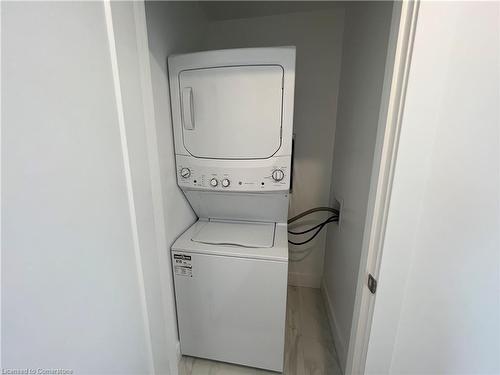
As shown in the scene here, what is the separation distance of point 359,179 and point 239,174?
2.34 ft

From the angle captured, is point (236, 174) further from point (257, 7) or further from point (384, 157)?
point (257, 7)

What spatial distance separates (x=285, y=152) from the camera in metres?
1.35

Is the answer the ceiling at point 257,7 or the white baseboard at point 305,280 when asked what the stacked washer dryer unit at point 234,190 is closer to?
the ceiling at point 257,7

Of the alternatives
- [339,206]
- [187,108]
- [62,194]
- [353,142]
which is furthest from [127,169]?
[339,206]

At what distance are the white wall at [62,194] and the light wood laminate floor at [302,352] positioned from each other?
116cm

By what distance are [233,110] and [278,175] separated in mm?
455

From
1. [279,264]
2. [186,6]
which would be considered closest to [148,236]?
[279,264]

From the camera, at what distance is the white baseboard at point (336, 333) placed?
157 centimetres

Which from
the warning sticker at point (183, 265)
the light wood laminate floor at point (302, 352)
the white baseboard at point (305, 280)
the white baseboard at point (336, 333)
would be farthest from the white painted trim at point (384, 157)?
the white baseboard at point (305, 280)

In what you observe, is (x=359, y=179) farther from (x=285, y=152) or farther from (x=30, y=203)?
(x=30, y=203)

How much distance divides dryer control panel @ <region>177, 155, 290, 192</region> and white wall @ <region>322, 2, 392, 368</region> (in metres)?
0.44

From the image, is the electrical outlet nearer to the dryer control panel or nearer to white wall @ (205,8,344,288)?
white wall @ (205,8,344,288)

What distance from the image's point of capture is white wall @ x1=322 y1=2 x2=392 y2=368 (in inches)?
47.1

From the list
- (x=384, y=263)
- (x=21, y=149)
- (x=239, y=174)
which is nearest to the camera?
(x=21, y=149)
